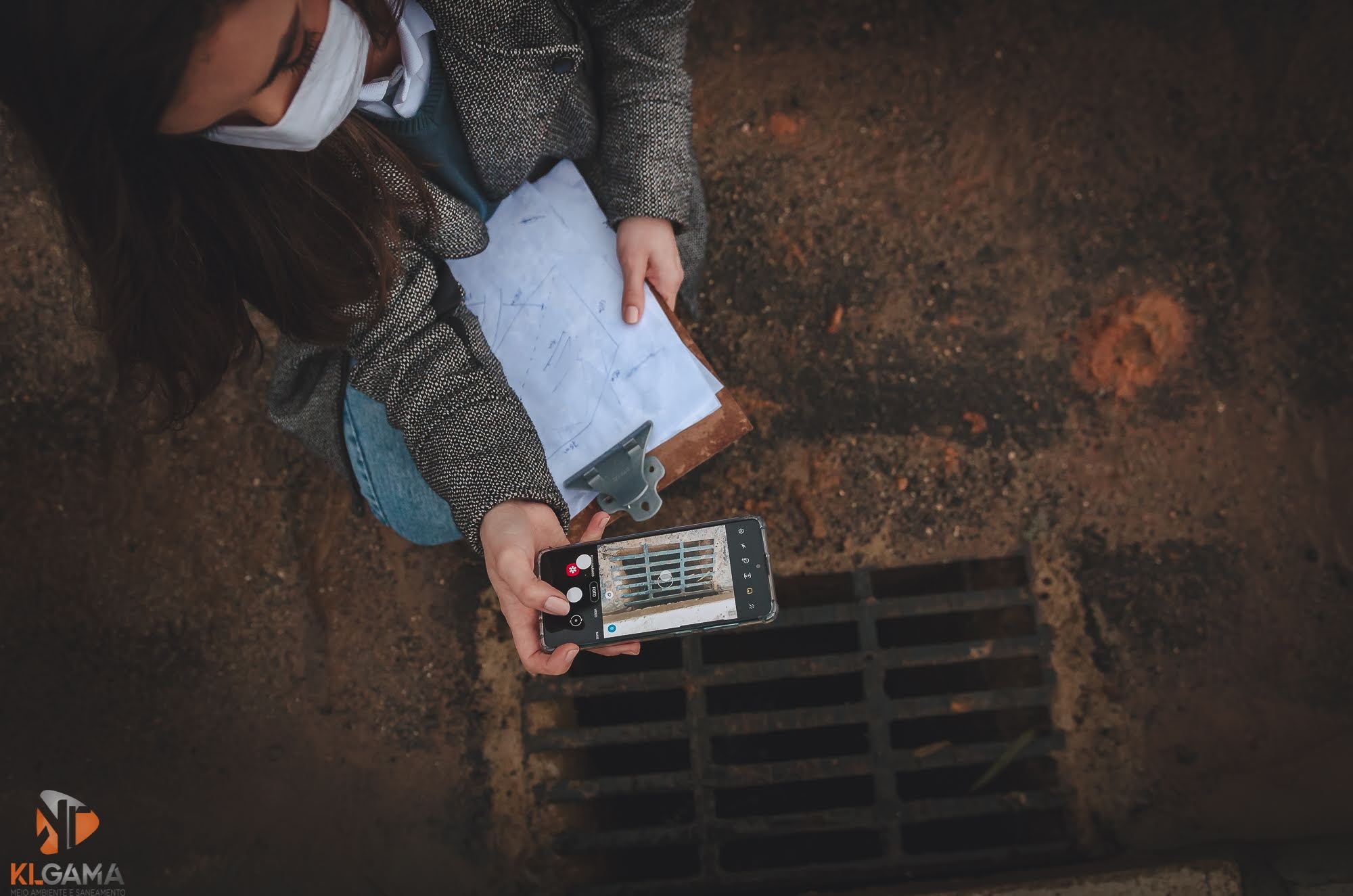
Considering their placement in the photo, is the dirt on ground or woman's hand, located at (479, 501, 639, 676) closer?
woman's hand, located at (479, 501, 639, 676)

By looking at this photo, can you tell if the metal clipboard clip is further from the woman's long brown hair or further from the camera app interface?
the woman's long brown hair

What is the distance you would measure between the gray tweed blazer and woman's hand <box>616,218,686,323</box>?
24 mm

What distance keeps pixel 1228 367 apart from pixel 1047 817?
3.37 feet

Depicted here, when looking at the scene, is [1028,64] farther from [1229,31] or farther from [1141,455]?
[1141,455]

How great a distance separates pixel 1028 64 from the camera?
1.85 metres

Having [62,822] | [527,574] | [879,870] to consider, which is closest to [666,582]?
[527,574]

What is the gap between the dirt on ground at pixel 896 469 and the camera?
1708 mm

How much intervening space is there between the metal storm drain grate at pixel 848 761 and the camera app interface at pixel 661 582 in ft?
1.89

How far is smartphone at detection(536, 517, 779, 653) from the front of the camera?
1161 millimetres

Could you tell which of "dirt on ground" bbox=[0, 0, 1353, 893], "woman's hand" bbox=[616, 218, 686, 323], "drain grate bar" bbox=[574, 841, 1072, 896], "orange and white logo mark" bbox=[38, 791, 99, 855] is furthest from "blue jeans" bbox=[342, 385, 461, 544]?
"orange and white logo mark" bbox=[38, 791, 99, 855]

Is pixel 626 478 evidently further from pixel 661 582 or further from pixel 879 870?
pixel 879 870

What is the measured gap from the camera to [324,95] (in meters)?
0.94

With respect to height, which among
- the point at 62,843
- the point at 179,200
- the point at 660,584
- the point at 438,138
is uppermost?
the point at 438,138

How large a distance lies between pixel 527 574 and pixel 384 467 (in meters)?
0.42
